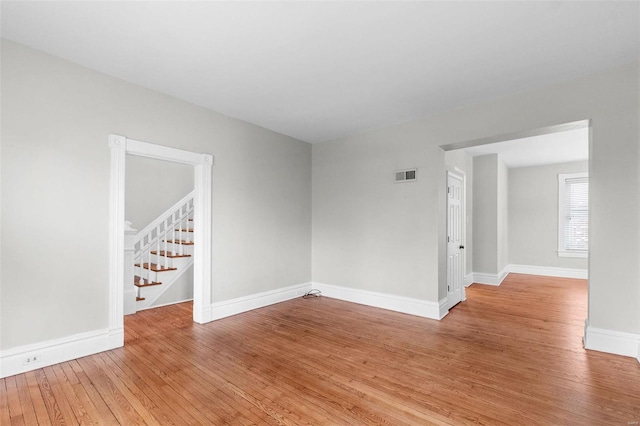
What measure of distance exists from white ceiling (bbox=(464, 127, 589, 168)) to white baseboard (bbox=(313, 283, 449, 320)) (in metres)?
3.41

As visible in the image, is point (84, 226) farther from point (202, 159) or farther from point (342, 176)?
point (342, 176)

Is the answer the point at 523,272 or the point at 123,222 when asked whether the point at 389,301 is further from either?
the point at 523,272

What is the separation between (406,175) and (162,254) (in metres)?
4.41

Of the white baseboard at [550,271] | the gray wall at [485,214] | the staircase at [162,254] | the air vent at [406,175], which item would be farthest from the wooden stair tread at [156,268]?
the white baseboard at [550,271]

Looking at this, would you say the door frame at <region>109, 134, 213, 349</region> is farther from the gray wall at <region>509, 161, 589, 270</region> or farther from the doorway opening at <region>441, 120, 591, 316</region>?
the gray wall at <region>509, 161, 589, 270</region>

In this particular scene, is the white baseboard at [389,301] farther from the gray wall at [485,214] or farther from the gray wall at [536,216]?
the gray wall at [536,216]

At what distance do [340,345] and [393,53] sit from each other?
119 inches

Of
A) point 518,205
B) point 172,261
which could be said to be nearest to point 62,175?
point 172,261

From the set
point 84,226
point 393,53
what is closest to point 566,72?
point 393,53

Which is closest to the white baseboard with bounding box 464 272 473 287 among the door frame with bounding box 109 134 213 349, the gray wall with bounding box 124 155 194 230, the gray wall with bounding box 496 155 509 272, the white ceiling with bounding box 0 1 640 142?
the gray wall with bounding box 496 155 509 272

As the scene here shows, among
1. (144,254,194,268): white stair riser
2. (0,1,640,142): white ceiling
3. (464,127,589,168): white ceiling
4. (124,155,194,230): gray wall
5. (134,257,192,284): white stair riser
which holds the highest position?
(0,1,640,142): white ceiling

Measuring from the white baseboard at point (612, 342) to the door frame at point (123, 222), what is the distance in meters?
4.44

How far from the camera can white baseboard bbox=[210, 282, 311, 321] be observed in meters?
4.22

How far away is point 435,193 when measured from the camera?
432 cm
